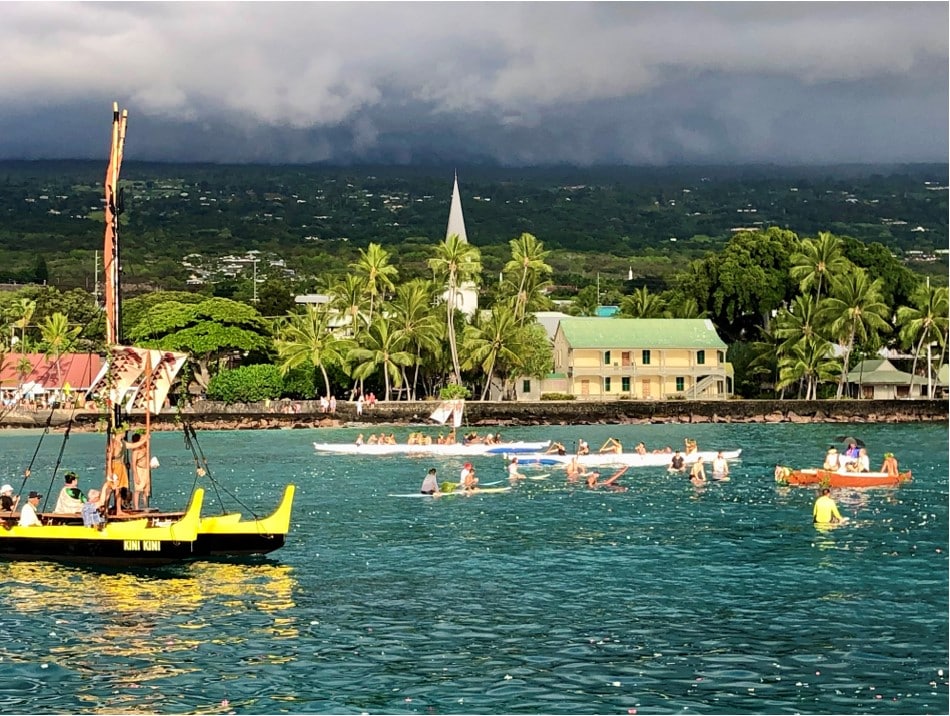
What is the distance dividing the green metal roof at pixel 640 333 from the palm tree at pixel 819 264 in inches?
351

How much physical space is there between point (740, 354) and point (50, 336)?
6264 cm

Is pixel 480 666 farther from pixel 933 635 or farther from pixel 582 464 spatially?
pixel 582 464

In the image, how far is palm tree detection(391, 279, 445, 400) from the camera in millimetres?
107250

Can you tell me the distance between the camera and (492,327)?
4252 inches

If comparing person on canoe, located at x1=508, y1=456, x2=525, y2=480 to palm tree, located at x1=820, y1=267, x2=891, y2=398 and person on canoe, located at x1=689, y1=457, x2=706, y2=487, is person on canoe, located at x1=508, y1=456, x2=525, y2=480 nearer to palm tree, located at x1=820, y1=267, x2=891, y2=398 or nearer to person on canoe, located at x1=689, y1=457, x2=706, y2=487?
person on canoe, located at x1=689, y1=457, x2=706, y2=487

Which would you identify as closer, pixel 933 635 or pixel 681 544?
pixel 933 635

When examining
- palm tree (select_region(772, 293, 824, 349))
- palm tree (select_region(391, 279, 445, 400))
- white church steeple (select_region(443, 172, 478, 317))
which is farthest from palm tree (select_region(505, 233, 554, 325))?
palm tree (select_region(772, 293, 824, 349))

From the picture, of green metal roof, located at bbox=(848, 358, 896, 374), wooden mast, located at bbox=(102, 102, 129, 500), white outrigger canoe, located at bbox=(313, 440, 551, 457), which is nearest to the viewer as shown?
wooden mast, located at bbox=(102, 102, 129, 500)

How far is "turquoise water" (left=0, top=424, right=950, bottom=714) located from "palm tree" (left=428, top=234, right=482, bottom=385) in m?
62.0

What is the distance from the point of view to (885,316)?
390ft

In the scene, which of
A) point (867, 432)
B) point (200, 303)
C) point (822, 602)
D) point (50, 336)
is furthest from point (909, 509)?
point (50, 336)

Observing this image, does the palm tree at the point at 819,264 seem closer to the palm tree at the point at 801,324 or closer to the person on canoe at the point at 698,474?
the palm tree at the point at 801,324

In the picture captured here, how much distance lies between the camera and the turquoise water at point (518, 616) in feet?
71.7

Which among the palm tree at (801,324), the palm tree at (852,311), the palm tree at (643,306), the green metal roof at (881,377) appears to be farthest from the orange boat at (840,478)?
the palm tree at (643,306)
